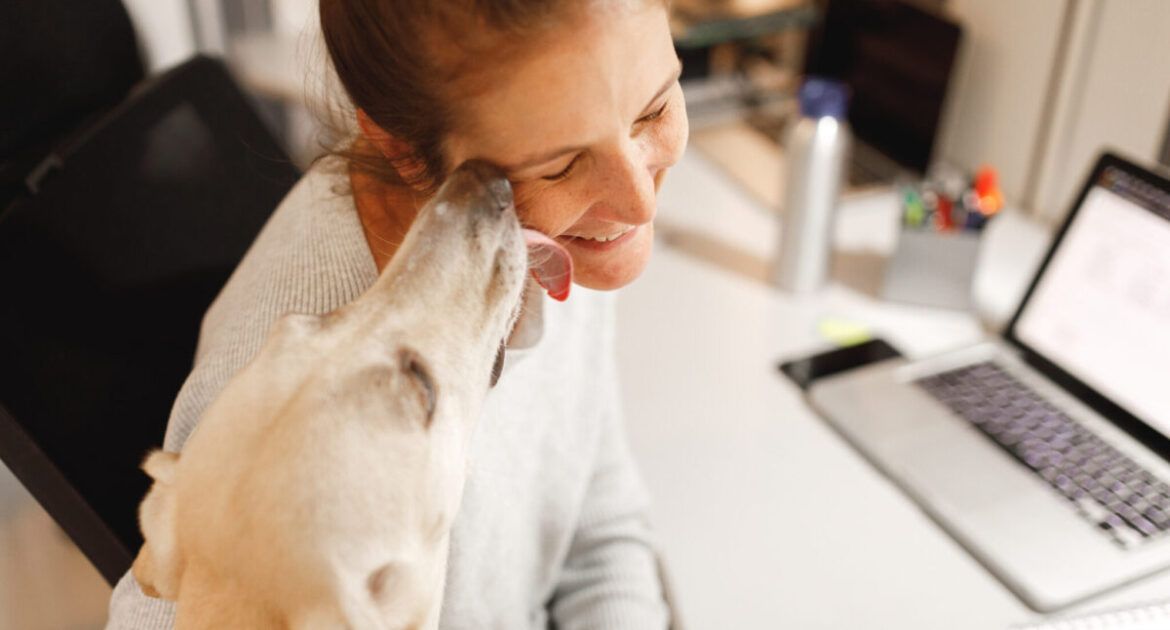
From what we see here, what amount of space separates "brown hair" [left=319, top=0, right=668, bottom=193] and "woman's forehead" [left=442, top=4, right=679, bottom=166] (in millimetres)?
11

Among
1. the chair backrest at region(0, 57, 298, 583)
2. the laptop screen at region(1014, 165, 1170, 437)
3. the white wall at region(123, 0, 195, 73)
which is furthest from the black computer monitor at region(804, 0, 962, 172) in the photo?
the white wall at region(123, 0, 195, 73)

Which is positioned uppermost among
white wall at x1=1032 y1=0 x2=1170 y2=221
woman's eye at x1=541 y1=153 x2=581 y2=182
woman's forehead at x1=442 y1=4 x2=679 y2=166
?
woman's forehead at x1=442 y1=4 x2=679 y2=166

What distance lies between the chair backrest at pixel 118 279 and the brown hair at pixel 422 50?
302 mm

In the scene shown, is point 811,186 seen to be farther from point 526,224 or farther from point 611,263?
point 526,224

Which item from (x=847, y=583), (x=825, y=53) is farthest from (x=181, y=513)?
(x=825, y=53)

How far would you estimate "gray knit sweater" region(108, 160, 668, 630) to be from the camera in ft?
2.12

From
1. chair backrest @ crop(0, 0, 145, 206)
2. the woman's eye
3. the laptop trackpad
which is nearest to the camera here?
the woman's eye

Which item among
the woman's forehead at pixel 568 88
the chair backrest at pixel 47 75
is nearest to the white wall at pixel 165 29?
the chair backrest at pixel 47 75

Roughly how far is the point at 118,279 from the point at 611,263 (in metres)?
0.44

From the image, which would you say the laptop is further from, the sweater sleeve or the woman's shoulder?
the woman's shoulder

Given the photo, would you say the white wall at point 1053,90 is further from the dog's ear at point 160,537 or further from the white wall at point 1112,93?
the dog's ear at point 160,537

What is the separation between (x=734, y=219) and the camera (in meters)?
1.47

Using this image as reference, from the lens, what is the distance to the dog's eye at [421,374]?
0.54 metres

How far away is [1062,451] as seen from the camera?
3.19 ft
